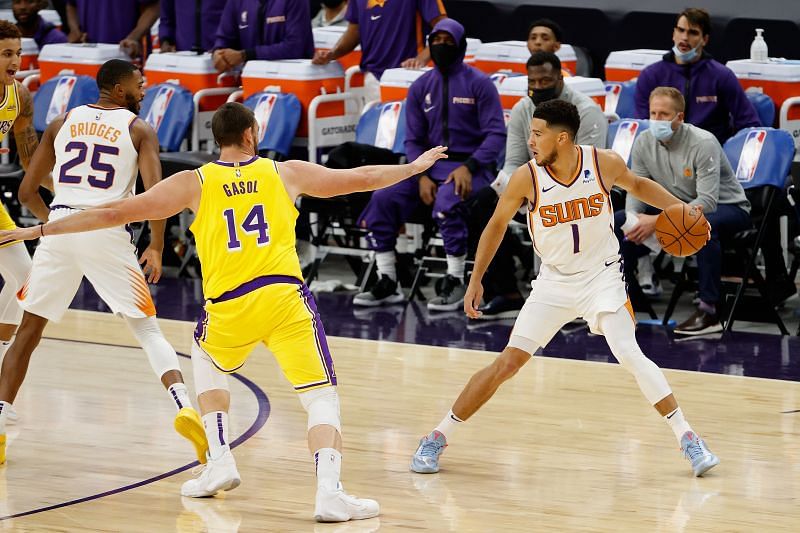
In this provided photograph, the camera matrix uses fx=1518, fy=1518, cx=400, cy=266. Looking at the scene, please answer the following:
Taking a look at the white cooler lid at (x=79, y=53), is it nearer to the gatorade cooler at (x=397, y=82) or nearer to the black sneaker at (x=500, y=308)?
the gatorade cooler at (x=397, y=82)

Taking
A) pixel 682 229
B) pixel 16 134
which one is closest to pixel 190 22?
pixel 16 134

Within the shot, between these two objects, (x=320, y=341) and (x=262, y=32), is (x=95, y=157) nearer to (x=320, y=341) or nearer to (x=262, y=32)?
(x=320, y=341)

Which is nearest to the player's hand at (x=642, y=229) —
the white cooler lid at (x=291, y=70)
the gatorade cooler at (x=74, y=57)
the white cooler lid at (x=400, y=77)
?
the white cooler lid at (x=400, y=77)

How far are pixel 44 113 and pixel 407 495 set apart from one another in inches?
282

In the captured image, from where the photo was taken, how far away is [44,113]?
40.6ft

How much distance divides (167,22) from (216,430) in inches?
303

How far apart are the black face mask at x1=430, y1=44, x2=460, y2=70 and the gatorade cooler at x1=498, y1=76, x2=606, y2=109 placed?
54 centimetres

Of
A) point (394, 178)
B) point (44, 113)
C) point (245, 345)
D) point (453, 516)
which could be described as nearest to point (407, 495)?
point (453, 516)

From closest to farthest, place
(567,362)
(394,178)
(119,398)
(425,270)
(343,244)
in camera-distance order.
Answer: (394,178), (119,398), (567,362), (425,270), (343,244)

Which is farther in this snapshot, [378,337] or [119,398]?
[378,337]

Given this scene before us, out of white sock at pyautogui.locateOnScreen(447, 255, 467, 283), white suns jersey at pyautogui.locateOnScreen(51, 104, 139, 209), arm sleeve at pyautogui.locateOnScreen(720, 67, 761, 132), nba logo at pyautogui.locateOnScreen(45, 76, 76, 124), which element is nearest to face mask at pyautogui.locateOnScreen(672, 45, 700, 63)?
arm sleeve at pyautogui.locateOnScreen(720, 67, 761, 132)

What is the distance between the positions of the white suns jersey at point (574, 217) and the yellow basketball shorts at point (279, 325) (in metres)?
1.23

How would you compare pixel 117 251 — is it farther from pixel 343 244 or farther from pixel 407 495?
pixel 343 244

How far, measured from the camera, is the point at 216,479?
6.07 meters
